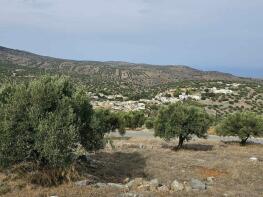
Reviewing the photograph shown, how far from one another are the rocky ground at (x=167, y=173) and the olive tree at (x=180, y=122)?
1705 millimetres

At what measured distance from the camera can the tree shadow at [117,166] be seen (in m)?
29.1

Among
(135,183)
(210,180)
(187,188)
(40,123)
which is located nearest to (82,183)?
(135,183)

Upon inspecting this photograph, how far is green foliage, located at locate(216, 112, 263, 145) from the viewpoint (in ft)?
160

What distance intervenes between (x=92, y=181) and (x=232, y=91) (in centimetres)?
10546

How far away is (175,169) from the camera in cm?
3194

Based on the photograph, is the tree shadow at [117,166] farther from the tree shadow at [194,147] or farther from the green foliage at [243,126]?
the green foliage at [243,126]

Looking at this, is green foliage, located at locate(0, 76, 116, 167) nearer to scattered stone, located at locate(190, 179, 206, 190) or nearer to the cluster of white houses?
scattered stone, located at locate(190, 179, 206, 190)

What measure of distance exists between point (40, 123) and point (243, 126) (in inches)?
1200

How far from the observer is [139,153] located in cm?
3916

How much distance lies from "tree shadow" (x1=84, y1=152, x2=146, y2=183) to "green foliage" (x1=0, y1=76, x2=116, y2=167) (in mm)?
4165

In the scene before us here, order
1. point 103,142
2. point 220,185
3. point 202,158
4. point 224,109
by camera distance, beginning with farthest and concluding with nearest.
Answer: point 224,109
point 202,158
point 103,142
point 220,185

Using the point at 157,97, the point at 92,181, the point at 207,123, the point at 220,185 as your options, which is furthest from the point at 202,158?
the point at 157,97

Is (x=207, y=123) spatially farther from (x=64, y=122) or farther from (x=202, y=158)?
(x=64, y=122)

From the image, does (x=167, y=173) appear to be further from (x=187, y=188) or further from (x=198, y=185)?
(x=187, y=188)
